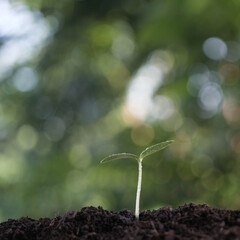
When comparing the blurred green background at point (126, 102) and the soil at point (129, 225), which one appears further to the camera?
the blurred green background at point (126, 102)

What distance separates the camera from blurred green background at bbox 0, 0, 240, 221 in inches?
84.3

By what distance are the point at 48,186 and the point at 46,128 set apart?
0.39 meters

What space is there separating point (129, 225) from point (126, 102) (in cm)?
256

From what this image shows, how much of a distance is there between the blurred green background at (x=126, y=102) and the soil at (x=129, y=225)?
126cm

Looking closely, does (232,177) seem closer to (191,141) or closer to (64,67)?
(191,141)

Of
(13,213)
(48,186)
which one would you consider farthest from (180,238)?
(13,213)

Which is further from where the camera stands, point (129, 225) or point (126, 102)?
point (126, 102)

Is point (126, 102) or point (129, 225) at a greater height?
point (126, 102)

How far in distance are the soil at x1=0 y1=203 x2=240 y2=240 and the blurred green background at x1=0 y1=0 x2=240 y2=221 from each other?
1.26 metres

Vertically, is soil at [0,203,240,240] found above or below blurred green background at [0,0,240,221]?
below

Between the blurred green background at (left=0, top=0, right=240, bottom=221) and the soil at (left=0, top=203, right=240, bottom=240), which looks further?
the blurred green background at (left=0, top=0, right=240, bottom=221)

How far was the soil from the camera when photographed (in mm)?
502

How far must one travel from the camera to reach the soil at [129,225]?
1.65 feet

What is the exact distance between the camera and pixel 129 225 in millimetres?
576
